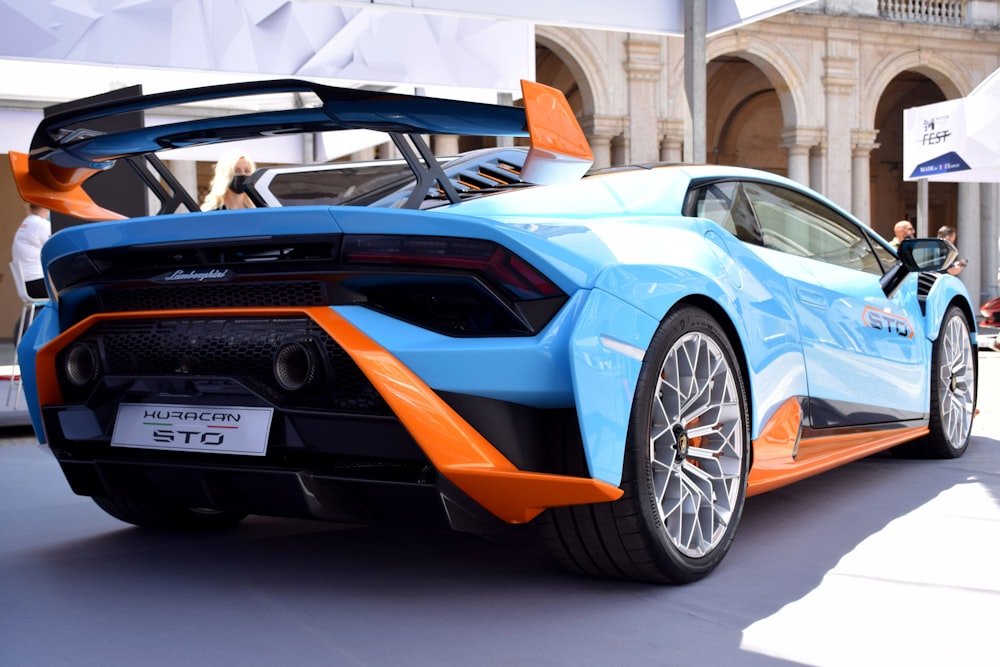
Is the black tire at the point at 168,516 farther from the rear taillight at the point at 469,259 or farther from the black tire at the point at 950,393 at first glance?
the black tire at the point at 950,393

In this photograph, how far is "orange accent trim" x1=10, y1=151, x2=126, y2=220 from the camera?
10.4ft

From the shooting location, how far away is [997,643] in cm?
248

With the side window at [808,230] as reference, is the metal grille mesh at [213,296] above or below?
below

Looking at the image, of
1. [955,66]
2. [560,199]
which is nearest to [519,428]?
[560,199]

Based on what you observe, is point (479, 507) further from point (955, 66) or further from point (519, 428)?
point (955, 66)

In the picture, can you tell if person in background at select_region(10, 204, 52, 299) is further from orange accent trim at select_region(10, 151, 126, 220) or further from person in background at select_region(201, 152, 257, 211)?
orange accent trim at select_region(10, 151, 126, 220)

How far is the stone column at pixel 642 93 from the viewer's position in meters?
23.7

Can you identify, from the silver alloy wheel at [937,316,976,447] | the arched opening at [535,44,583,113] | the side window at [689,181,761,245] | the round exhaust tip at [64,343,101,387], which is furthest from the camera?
the arched opening at [535,44,583,113]

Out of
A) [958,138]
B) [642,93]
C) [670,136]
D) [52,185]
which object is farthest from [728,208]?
[670,136]

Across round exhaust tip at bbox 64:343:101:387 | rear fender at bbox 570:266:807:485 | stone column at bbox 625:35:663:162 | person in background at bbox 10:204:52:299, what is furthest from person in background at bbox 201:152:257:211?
stone column at bbox 625:35:663:162

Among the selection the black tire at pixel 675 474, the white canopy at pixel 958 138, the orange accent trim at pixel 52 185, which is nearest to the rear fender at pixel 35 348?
the orange accent trim at pixel 52 185

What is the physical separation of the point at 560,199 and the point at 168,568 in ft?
4.92

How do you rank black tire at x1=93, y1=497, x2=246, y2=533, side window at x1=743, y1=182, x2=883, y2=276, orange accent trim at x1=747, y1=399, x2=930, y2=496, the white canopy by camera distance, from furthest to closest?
the white canopy
side window at x1=743, y1=182, x2=883, y2=276
black tire at x1=93, y1=497, x2=246, y2=533
orange accent trim at x1=747, y1=399, x2=930, y2=496

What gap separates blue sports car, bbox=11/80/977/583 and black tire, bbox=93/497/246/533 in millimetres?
501
